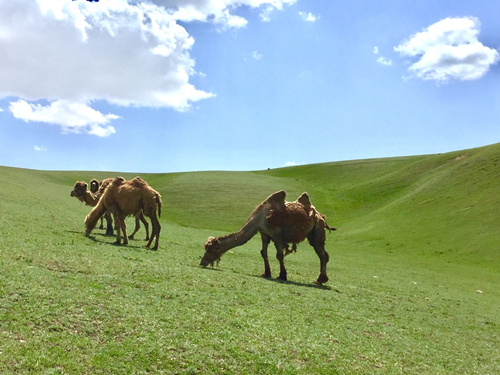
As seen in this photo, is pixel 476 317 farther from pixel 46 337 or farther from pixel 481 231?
pixel 481 231

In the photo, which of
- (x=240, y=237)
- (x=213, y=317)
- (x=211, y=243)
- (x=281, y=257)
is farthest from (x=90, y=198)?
(x=213, y=317)

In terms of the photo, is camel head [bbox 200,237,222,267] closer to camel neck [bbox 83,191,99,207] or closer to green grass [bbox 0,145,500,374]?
green grass [bbox 0,145,500,374]

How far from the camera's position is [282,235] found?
57.4ft

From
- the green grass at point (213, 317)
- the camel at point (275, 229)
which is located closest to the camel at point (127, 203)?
the green grass at point (213, 317)

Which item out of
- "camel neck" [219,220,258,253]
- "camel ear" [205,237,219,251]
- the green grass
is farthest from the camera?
"camel neck" [219,220,258,253]

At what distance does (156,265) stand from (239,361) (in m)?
7.30

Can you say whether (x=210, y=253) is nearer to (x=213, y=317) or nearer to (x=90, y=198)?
(x=213, y=317)

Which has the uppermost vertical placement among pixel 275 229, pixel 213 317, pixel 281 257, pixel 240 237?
pixel 275 229

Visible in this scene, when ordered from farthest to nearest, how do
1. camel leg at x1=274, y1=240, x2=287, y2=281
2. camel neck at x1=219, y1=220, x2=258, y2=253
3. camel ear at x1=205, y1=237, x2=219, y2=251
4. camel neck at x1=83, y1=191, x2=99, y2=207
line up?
camel neck at x1=83, y1=191, x2=99, y2=207 → camel neck at x1=219, y1=220, x2=258, y2=253 → camel ear at x1=205, y1=237, x2=219, y2=251 → camel leg at x1=274, y1=240, x2=287, y2=281

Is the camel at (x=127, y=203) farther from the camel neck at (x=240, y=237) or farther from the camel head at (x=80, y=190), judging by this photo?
the camel head at (x=80, y=190)

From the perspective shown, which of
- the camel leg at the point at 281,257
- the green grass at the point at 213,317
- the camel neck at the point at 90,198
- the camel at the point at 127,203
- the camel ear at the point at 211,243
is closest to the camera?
the green grass at the point at 213,317

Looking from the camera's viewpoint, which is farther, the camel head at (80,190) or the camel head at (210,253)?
the camel head at (80,190)

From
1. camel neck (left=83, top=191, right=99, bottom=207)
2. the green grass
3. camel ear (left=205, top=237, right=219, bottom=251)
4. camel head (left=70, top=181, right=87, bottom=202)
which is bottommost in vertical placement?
the green grass

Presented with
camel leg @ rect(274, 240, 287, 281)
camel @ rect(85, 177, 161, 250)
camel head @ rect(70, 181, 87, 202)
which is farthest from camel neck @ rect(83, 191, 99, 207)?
camel leg @ rect(274, 240, 287, 281)
